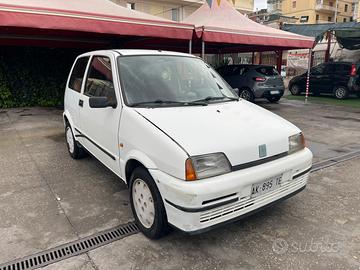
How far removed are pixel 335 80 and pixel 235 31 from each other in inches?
298

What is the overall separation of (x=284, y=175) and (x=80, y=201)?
239cm

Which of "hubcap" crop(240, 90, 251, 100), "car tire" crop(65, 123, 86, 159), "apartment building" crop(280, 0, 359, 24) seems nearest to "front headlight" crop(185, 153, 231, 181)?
"car tire" crop(65, 123, 86, 159)

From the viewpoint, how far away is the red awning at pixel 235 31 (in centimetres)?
830

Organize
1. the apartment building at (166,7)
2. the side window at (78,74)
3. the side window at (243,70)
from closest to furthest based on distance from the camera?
the side window at (78,74), the side window at (243,70), the apartment building at (166,7)

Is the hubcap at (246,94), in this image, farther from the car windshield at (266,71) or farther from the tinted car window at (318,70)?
the tinted car window at (318,70)

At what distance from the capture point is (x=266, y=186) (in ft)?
8.95

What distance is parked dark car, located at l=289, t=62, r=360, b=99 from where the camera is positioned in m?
13.4

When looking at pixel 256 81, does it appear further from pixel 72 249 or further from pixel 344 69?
pixel 72 249

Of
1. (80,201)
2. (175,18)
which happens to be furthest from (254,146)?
(175,18)

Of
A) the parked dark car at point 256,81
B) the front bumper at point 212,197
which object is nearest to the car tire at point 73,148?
the front bumper at point 212,197

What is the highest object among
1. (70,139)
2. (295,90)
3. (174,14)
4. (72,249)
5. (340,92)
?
(174,14)

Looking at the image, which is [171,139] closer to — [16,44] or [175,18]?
[16,44]

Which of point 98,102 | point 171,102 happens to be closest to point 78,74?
point 98,102

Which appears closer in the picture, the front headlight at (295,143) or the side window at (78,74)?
the front headlight at (295,143)
